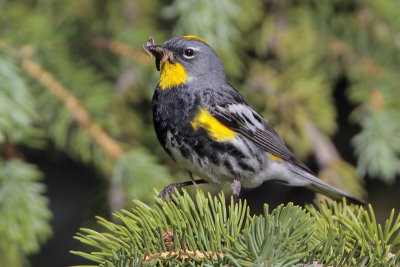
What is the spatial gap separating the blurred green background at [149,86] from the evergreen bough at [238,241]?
73cm

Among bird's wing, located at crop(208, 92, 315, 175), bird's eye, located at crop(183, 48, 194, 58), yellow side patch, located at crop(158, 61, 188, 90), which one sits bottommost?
bird's wing, located at crop(208, 92, 315, 175)

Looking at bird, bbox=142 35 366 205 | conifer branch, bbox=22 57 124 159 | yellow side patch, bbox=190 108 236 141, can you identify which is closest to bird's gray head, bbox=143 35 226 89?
bird, bbox=142 35 366 205

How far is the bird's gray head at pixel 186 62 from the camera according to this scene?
93.3 inches

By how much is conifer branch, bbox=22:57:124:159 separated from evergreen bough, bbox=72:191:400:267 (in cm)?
80

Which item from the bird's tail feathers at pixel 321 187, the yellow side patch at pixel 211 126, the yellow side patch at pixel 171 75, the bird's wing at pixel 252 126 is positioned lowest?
the bird's tail feathers at pixel 321 187

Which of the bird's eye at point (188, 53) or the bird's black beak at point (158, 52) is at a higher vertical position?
the bird's eye at point (188, 53)

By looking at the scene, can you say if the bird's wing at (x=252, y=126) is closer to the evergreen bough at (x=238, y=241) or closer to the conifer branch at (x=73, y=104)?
the conifer branch at (x=73, y=104)

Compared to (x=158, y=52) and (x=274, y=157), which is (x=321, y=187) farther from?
(x=158, y=52)

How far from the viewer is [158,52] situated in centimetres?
232

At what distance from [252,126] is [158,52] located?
60cm

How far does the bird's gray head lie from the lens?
7.78 ft

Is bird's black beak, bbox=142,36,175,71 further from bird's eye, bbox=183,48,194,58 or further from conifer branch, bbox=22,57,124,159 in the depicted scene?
conifer branch, bbox=22,57,124,159

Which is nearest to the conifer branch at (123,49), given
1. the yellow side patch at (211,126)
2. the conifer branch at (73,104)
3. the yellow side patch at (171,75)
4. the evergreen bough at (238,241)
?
the yellow side patch at (171,75)

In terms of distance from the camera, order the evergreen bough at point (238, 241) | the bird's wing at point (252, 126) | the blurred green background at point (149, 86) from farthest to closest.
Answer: the bird's wing at point (252, 126) → the blurred green background at point (149, 86) → the evergreen bough at point (238, 241)
